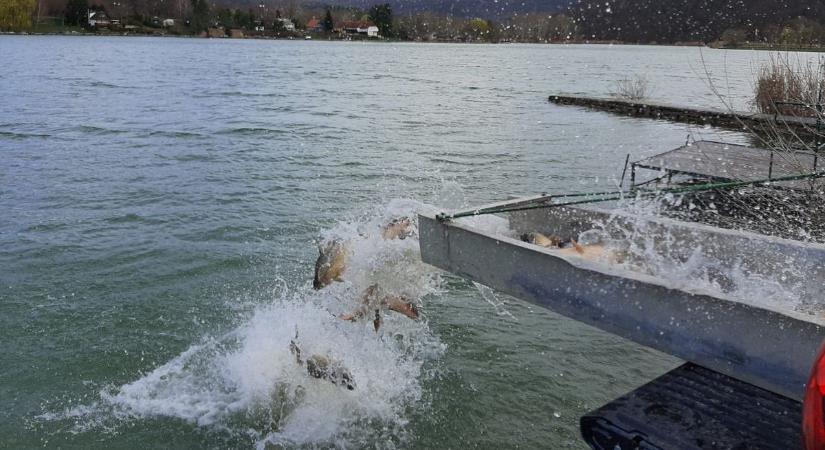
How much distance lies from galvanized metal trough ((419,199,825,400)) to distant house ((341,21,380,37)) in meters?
170

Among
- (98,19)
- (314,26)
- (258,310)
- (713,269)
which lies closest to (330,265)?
(258,310)

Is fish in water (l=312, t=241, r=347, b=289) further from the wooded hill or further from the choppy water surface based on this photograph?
the wooded hill

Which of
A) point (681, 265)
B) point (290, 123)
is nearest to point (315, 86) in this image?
point (290, 123)

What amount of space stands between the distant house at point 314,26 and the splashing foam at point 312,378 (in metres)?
186

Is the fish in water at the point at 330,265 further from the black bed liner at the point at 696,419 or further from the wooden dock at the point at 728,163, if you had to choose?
the wooden dock at the point at 728,163

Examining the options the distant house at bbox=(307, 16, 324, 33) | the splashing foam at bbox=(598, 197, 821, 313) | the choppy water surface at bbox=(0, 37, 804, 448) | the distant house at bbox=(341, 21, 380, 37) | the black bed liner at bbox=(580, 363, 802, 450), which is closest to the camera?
the black bed liner at bbox=(580, 363, 802, 450)

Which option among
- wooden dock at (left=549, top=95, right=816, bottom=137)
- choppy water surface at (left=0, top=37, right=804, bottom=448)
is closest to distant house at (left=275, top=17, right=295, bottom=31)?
wooden dock at (left=549, top=95, right=816, bottom=137)

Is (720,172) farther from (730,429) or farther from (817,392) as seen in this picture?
(817,392)

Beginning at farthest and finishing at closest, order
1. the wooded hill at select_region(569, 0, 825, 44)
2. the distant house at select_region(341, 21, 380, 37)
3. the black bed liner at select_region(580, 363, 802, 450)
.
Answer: the distant house at select_region(341, 21, 380, 37)
the wooded hill at select_region(569, 0, 825, 44)
the black bed liner at select_region(580, 363, 802, 450)

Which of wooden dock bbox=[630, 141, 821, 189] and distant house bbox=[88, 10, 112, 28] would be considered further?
distant house bbox=[88, 10, 112, 28]

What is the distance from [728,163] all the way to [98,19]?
17208cm

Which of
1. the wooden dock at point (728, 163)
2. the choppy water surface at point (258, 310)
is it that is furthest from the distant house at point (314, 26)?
the wooden dock at point (728, 163)

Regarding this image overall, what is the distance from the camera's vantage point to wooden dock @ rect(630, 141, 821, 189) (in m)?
12.1

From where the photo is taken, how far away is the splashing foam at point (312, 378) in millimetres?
6391
